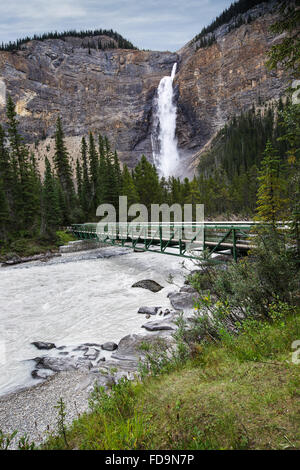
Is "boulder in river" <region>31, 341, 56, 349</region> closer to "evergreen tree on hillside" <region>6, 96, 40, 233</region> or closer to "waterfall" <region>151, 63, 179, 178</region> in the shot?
"evergreen tree on hillside" <region>6, 96, 40, 233</region>

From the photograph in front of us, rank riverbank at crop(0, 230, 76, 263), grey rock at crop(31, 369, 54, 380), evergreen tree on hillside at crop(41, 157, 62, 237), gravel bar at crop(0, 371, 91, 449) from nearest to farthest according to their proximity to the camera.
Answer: gravel bar at crop(0, 371, 91, 449)
grey rock at crop(31, 369, 54, 380)
riverbank at crop(0, 230, 76, 263)
evergreen tree on hillside at crop(41, 157, 62, 237)

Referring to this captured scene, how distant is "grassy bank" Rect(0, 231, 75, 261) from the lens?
25.7 metres

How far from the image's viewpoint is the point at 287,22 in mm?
6418

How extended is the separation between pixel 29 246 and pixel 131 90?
134630 mm

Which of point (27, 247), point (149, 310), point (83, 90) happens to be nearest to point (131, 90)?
point (83, 90)

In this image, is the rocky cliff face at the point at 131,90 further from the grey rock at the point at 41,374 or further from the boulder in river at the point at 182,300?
the grey rock at the point at 41,374

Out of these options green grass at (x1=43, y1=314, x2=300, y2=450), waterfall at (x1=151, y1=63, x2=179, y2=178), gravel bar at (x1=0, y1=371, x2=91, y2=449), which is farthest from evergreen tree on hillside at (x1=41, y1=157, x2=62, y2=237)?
waterfall at (x1=151, y1=63, x2=179, y2=178)

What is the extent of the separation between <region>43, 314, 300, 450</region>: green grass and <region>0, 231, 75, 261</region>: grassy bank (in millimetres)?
25140

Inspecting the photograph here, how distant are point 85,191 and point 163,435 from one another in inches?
2045

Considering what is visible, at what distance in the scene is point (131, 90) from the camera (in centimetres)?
13200

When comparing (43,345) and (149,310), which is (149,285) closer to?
(149,310)

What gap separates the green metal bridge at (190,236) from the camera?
945 cm
